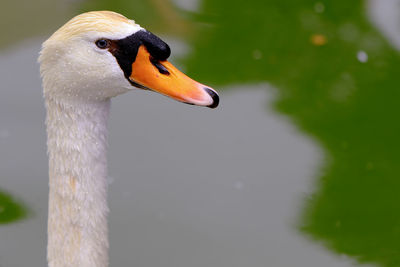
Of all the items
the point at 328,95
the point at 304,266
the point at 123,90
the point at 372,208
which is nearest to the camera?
the point at 123,90

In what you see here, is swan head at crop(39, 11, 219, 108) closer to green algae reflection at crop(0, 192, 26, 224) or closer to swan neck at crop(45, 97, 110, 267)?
swan neck at crop(45, 97, 110, 267)

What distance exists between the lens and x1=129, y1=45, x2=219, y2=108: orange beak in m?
2.30

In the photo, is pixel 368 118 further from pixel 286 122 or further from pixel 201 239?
pixel 201 239

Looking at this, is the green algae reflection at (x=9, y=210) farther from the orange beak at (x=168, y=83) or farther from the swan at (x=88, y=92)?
the orange beak at (x=168, y=83)

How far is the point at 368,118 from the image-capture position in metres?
4.09

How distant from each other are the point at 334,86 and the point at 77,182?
7.04 ft

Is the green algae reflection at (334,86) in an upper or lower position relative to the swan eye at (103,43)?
upper

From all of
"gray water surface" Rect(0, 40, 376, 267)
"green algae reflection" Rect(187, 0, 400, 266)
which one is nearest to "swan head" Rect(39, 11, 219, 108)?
"gray water surface" Rect(0, 40, 376, 267)

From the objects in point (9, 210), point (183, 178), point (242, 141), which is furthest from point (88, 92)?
point (242, 141)

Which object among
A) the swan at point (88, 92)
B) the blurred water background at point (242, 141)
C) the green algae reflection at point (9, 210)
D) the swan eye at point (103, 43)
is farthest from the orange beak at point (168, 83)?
the green algae reflection at point (9, 210)

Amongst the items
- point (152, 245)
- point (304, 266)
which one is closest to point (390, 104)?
point (304, 266)

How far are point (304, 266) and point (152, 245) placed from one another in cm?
68

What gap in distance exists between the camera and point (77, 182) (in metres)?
2.54

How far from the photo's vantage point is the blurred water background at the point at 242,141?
3.44m
